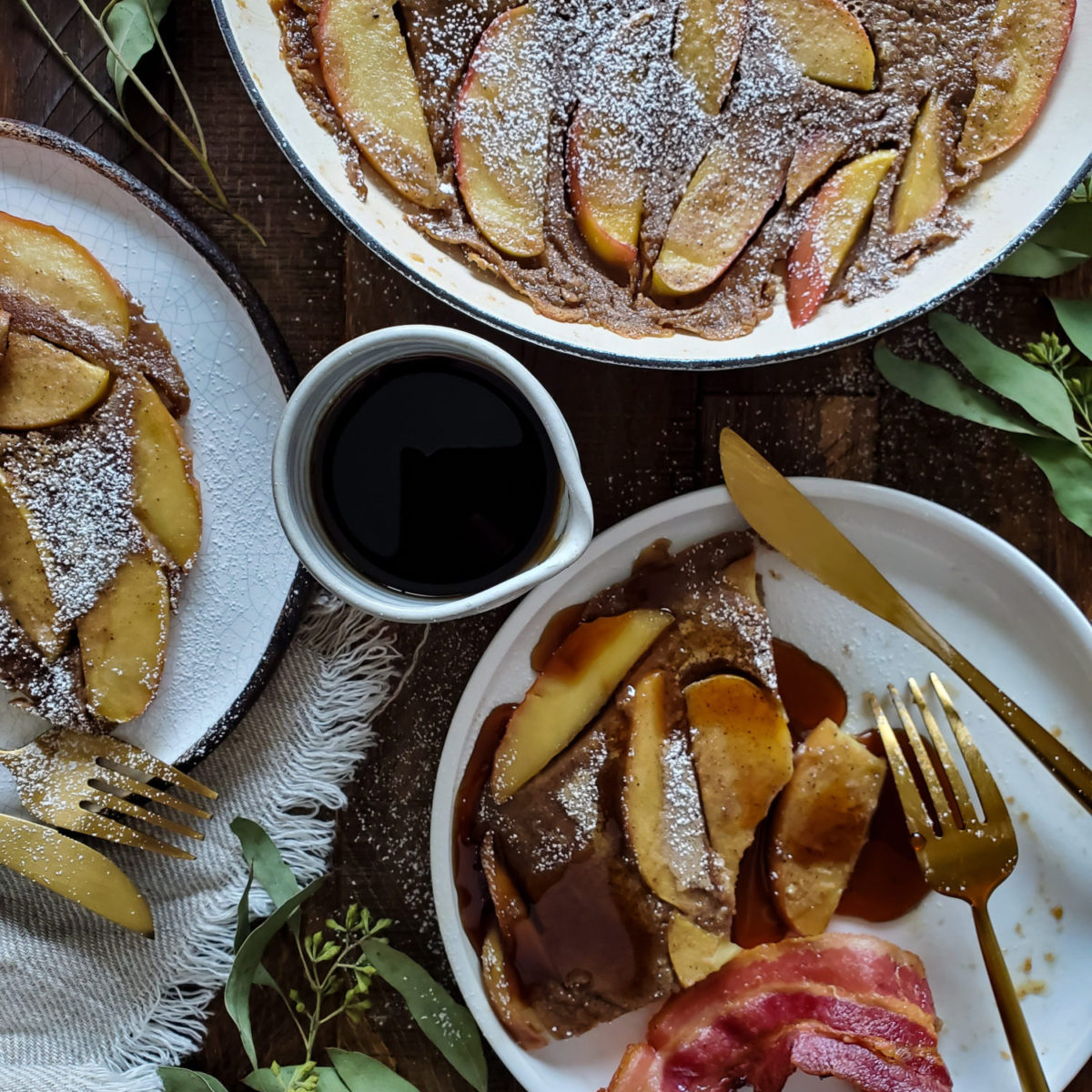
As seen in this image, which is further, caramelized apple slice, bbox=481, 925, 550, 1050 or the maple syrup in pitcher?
caramelized apple slice, bbox=481, 925, 550, 1050

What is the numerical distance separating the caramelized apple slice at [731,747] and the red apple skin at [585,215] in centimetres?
45

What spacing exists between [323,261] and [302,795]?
0.60 meters

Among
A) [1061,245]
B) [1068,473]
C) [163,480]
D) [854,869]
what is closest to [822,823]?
[854,869]

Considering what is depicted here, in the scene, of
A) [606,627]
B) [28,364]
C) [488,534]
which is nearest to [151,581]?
[28,364]

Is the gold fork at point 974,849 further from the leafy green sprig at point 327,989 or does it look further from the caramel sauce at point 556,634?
the leafy green sprig at point 327,989

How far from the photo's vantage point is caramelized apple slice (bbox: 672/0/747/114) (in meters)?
0.96

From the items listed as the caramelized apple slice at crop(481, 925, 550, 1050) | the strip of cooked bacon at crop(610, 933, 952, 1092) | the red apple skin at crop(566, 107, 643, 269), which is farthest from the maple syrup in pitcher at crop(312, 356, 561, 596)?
the strip of cooked bacon at crop(610, 933, 952, 1092)

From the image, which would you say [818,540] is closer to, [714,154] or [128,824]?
[714,154]

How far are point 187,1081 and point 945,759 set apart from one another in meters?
0.88

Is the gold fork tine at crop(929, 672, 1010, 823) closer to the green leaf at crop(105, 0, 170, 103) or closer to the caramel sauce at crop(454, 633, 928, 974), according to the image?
the caramel sauce at crop(454, 633, 928, 974)

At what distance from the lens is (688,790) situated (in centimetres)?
100

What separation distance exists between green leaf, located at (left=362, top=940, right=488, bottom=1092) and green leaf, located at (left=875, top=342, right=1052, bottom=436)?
83 cm

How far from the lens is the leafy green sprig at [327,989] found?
100 centimetres

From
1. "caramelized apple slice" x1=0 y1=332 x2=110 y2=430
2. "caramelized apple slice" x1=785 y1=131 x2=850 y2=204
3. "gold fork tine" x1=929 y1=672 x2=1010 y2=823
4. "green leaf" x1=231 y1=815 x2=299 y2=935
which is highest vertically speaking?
"caramelized apple slice" x1=785 y1=131 x2=850 y2=204
